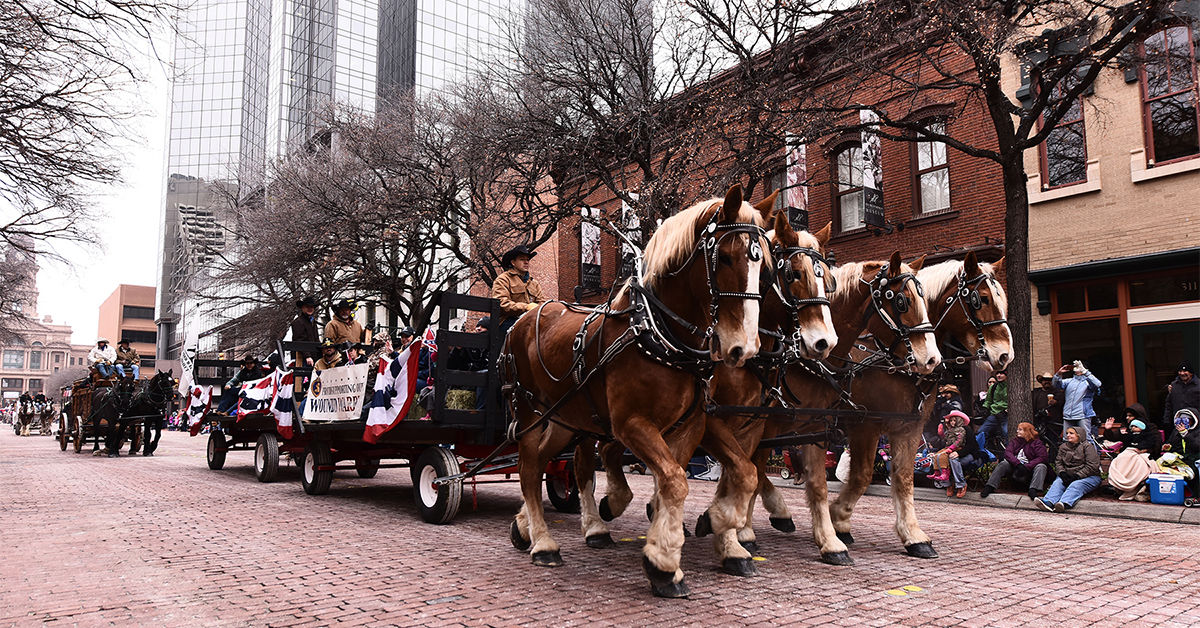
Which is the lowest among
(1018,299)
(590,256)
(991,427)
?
(991,427)

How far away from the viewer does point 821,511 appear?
6309 millimetres

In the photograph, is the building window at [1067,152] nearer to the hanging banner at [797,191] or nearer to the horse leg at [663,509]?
the hanging banner at [797,191]

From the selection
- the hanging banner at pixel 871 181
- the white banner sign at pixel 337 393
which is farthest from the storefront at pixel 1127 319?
the white banner sign at pixel 337 393

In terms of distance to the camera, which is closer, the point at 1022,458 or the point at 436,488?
the point at 436,488

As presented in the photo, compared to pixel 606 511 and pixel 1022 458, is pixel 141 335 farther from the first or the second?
pixel 1022 458

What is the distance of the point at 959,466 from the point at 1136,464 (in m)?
2.27

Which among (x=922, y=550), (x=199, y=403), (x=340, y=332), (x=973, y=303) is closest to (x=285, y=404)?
(x=340, y=332)

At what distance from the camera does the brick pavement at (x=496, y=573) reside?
4531 mm

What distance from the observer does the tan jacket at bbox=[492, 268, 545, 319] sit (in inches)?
307

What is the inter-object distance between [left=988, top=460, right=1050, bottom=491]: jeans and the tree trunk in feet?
2.09

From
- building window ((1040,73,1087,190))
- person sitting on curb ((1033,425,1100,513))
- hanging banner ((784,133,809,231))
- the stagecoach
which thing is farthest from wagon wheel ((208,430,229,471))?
building window ((1040,73,1087,190))

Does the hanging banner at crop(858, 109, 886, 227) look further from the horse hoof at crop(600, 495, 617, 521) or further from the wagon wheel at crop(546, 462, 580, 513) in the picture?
the horse hoof at crop(600, 495, 617, 521)

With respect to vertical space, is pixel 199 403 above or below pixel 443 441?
above

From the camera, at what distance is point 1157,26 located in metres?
11.9
